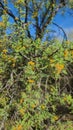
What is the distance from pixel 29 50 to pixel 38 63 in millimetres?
429

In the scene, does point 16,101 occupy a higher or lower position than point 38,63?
lower

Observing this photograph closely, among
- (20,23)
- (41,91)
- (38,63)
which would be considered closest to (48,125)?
(41,91)

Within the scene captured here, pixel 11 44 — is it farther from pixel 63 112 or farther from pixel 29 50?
pixel 63 112

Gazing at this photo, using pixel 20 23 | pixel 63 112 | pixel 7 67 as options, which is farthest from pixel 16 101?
pixel 63 112

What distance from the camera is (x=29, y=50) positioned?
24.5 ft

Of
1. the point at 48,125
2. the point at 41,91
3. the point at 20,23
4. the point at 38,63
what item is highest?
the point at 20,23

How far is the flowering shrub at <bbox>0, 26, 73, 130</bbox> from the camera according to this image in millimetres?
6934

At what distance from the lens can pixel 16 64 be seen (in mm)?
7551

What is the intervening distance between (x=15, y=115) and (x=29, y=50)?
127 cm

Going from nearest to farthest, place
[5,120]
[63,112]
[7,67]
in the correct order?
[5,120] → [7,67] → [63,112]

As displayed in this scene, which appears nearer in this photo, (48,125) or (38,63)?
(38,63)

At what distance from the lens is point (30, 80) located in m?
6.95

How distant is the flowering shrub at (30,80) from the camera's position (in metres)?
6.93

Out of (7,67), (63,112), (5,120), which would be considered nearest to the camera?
(5,120)
